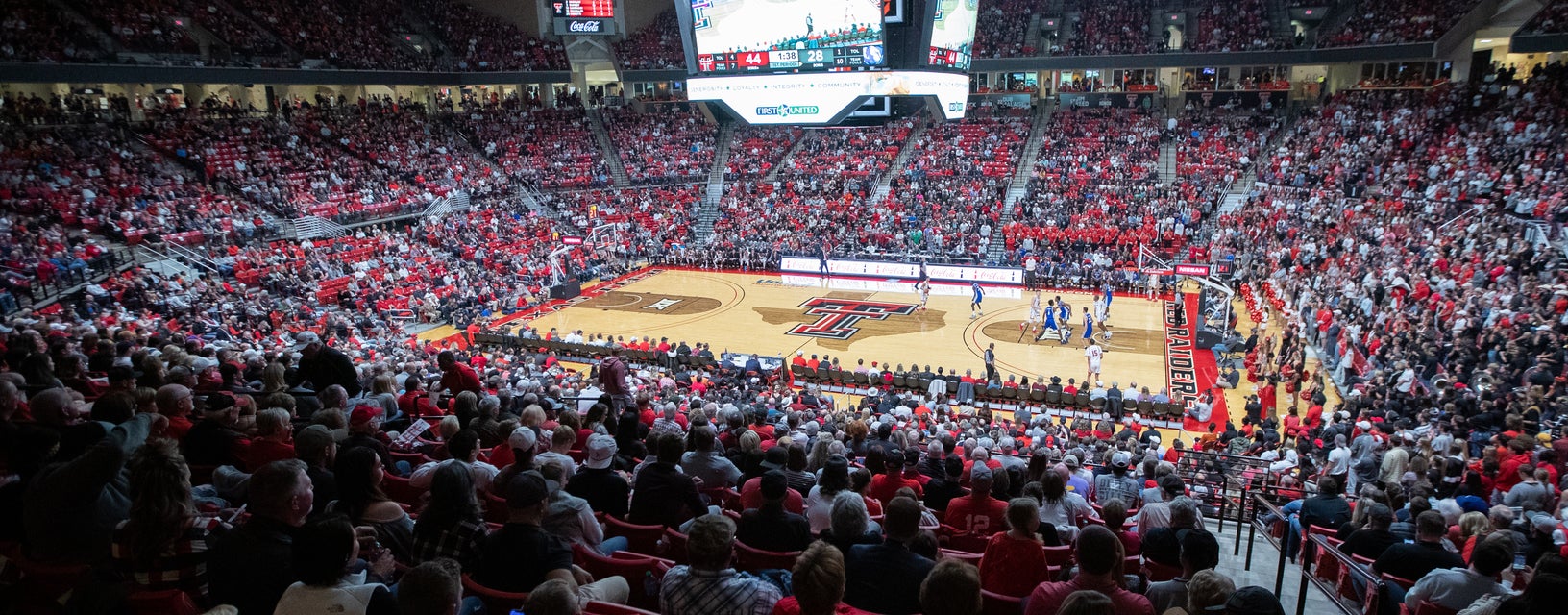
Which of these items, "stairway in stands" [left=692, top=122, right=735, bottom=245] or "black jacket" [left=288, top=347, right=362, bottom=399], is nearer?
"black jacket" [left=288, top=347, right=362, bottom=399]

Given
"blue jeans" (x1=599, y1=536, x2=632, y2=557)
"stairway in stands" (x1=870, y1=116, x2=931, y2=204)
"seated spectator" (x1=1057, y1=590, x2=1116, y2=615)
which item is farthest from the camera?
"stairway in stands" (x1=870, y1=116, x2=931, y2=204)

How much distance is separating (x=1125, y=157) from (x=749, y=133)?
18.9 m

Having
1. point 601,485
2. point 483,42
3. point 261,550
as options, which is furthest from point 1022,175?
point 261,550

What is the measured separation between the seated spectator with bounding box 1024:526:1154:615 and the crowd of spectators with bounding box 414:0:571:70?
4680cm

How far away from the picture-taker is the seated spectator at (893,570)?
4.71m

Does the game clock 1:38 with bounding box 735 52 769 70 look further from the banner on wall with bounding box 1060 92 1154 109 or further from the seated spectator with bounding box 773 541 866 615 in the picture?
Result: the seated spectator with bounding box 773 541 866 615

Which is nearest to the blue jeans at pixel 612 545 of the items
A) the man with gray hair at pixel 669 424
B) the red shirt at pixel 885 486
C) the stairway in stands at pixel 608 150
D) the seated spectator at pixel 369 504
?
the seated spectator at pixel 369 504

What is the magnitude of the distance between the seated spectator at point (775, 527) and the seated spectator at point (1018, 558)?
1136 millimetres

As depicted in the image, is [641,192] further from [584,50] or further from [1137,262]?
[1137,262]

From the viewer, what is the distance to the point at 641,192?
1689 inches

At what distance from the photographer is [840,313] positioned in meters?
28.3

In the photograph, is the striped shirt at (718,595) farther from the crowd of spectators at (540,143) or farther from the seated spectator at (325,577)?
the crowd of spectators at (540,143)

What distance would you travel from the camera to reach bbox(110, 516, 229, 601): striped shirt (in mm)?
4305

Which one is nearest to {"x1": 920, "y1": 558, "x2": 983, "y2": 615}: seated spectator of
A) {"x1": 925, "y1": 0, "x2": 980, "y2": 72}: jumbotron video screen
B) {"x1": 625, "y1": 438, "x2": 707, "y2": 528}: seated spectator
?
{"x1": 625, "y1": 438, "x2": 707, "y2": 528}: seated spectator
